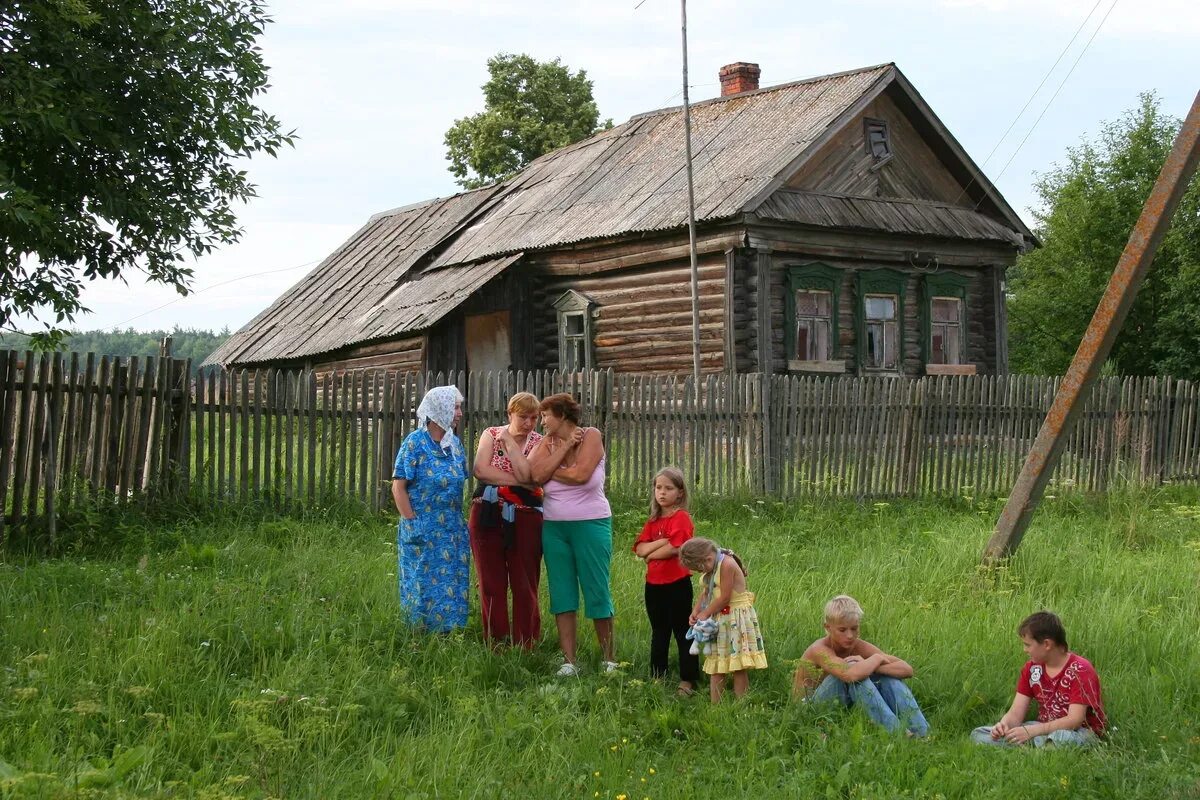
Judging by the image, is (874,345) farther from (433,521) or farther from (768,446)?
(433,521)

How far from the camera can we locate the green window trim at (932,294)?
1877 cm

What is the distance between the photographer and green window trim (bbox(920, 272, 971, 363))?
61.6 feet

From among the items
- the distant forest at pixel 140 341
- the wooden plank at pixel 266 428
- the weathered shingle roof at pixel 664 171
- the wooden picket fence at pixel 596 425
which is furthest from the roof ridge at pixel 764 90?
the distant forest at pixel 140 341

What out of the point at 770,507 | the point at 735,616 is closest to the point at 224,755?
the point at 735,616

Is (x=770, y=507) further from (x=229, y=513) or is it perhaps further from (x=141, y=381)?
(x=141, y=381)

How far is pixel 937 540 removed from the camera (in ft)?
32.9

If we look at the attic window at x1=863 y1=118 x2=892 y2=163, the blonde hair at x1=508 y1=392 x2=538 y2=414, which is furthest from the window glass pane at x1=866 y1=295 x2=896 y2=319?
the blonde hair at x1=508 y1=392 x2=538 y2=414

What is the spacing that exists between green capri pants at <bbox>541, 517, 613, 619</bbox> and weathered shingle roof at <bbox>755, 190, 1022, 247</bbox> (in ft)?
34.4

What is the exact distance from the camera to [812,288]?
1747 cm

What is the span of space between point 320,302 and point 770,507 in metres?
14.9

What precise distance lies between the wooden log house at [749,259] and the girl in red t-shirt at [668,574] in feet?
33.2

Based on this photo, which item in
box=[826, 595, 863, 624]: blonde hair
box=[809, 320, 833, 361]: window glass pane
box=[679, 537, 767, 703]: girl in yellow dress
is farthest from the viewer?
box=[809, 320, 833, 361]: window glass pane

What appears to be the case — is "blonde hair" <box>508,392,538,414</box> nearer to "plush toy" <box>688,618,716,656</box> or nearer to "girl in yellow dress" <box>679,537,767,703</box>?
"girl in yellow dress" <box>679,537,767,703</box>

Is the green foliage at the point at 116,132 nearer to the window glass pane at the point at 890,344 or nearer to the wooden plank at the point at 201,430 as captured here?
the wooden plank at the point at 201,430
